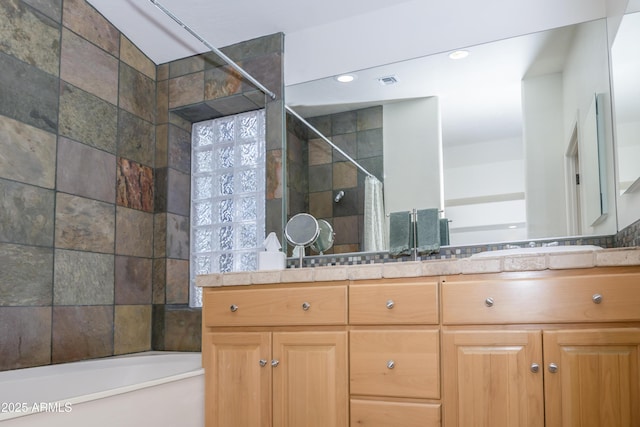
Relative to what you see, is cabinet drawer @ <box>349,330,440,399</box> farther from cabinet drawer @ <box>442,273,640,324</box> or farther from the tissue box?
the tissue box

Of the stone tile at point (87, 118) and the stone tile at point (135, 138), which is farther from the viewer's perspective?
the stone tile at point (135, 138)

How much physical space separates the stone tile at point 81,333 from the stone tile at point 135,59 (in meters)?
1.50

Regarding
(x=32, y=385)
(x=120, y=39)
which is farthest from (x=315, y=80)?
(x=32, y=385)

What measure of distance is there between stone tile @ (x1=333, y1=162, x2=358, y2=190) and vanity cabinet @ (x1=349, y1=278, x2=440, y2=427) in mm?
875

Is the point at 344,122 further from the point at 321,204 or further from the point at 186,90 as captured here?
the point at 186,90

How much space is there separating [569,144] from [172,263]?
235 cm

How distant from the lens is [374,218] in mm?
2629

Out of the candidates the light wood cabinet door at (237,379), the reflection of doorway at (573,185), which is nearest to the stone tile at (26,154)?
the light wood cabinet door at (237,379)

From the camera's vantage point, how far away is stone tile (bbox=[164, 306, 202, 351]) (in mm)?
3115

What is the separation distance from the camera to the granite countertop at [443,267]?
164cm

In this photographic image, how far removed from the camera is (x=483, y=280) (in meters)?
1.79

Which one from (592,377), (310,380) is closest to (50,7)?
(310,380)

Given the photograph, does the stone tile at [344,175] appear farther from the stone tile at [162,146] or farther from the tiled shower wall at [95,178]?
the stone tile at [162,146]

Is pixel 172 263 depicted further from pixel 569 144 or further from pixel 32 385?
pixel 569 144
